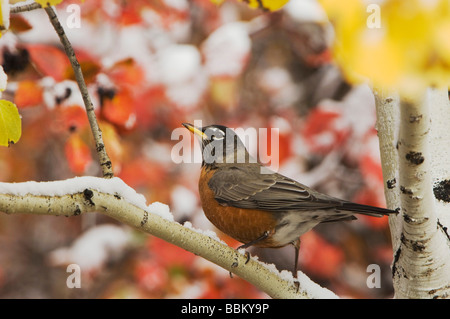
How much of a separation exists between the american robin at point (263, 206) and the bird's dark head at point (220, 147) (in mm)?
126

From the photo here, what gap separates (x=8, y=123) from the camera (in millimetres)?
1130

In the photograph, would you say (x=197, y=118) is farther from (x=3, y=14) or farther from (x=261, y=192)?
(x=3, y=14)

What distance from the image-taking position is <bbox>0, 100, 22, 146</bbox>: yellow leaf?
113 centimetres

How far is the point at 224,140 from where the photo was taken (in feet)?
8.63

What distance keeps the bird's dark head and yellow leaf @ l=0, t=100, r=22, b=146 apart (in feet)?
4.85

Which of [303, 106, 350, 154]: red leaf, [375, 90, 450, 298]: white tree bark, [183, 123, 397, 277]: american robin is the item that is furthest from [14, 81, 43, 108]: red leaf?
[303, 106, 350, 154]: red leaf

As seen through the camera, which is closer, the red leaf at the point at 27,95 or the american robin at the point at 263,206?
the american robin at the point at 263,206

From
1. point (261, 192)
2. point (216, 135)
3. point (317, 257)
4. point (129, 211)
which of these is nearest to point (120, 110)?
point (216, 135)

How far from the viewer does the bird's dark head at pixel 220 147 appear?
2.59 m

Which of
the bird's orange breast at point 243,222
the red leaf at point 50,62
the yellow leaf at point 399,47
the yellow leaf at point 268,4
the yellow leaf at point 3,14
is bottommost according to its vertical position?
the yellow leaf at point 399,47

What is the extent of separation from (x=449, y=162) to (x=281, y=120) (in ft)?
7.13

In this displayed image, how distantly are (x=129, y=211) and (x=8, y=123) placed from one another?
1.24 feet

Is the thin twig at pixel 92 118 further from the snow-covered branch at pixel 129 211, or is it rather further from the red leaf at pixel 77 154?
the red leaf at pixel 77 154

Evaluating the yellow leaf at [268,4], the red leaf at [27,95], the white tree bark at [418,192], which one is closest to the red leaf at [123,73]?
the red leaf at [27,95]
